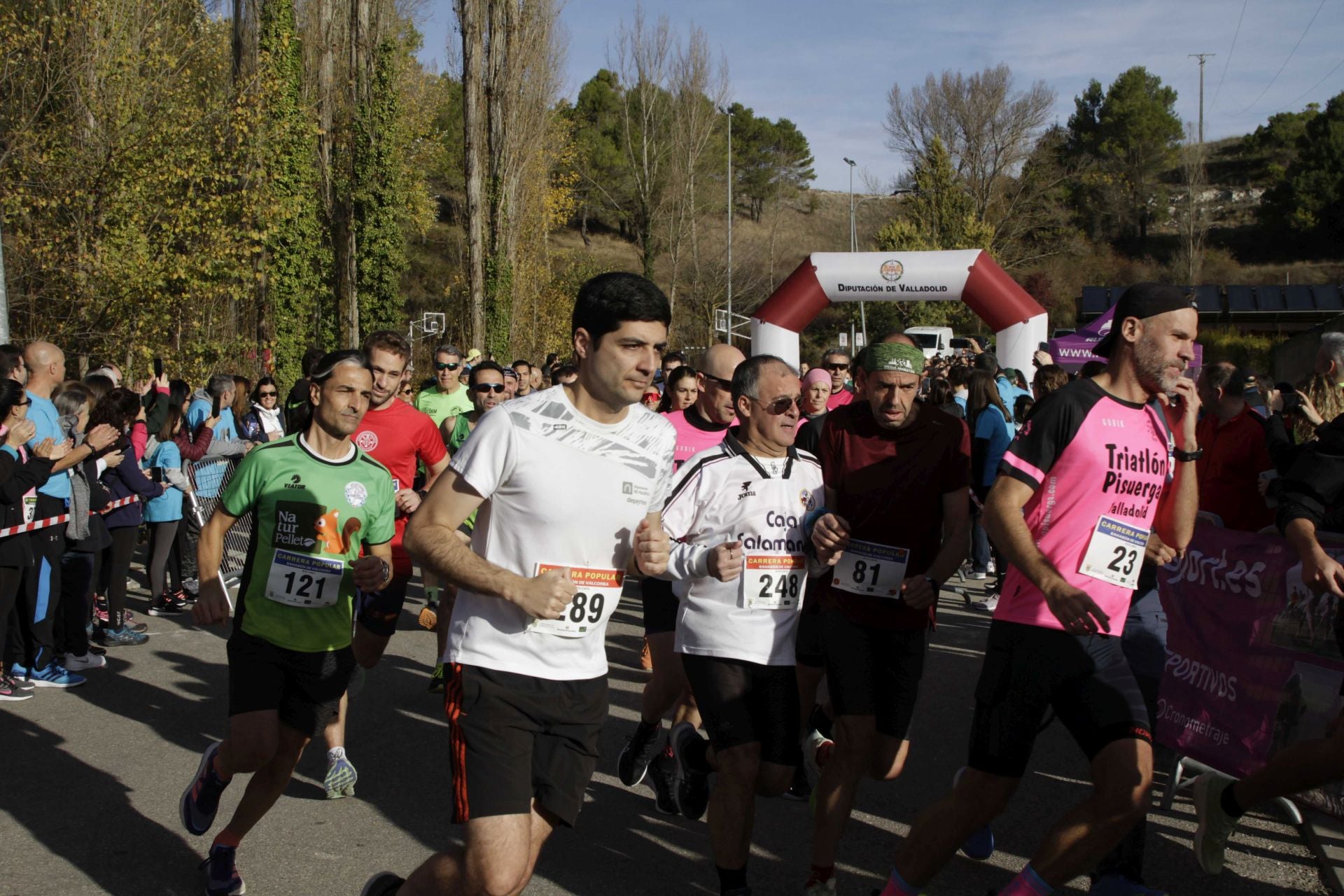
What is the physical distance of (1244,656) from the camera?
16.5ft

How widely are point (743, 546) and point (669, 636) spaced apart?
166 centimetres

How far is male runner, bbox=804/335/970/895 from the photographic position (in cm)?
418

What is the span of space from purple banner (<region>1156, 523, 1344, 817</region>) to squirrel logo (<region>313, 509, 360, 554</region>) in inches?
152

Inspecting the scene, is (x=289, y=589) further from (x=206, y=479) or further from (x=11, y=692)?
(x=206, y=479)

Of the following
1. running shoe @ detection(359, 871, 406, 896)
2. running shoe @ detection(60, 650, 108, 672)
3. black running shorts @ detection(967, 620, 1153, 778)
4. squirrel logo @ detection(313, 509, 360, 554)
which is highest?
squirrel logo @ detection(313, 509, 360, 554)

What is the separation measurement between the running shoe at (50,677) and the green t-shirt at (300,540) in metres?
3.64

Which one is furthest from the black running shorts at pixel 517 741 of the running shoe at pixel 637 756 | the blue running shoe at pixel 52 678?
the blue running shoe at pixel 52 678

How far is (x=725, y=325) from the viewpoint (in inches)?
1690

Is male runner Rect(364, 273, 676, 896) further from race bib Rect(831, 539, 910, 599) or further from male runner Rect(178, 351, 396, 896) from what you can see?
race bib Rect(831, 539, 910, 599)

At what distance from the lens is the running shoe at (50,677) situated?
24.0 feet

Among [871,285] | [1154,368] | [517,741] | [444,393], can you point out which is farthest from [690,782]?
[871,285]

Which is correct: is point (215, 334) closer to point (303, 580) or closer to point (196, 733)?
point (196, 733)

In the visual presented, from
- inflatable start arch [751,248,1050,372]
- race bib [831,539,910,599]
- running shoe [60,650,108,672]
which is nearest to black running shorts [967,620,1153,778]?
race bib [831,539,910,599]

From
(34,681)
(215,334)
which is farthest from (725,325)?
(34,681)
